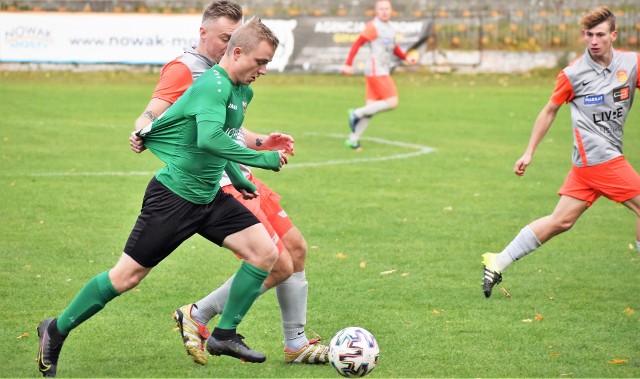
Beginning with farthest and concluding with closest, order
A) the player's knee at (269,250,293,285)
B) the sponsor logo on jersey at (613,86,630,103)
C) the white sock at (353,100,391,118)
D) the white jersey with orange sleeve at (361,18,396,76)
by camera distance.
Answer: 1. the white jersey with orange sleeve at (361,18,396,76)
2. the white sock at (353,100,391,118)
3. the sponsor logo on jersey at (613,86,630,103)
4. the player's knee at (269,250,293,285)

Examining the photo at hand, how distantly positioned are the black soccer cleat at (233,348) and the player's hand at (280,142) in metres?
1.17

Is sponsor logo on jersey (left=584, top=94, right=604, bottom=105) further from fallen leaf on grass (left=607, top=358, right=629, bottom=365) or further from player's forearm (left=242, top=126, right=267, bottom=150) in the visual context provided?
player's forearm (left=242, top=126, right=267, bottom=150)

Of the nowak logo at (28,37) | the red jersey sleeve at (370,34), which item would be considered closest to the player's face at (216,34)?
the red jersey sleeve at (370,34)

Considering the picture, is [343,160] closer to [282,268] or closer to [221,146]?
[282,268]

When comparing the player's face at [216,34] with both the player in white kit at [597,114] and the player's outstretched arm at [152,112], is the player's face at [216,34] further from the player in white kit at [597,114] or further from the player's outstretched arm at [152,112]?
the player in white kit at [597,114]

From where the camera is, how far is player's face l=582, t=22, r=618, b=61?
7.86m

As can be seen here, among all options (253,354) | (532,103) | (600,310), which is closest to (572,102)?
(600,310)

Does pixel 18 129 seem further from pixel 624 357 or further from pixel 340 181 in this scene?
pixel 624 357

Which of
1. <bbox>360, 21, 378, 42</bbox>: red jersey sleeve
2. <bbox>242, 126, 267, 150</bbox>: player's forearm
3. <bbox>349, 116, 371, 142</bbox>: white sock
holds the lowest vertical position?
<bbox>349, 116, 371, 142</bbox>: white sock

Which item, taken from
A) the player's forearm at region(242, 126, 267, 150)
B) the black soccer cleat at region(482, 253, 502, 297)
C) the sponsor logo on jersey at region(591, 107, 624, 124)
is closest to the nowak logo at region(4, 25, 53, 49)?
the black soccer cleat at region(482, 253, 502, 297)

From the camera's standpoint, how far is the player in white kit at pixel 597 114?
794 cm

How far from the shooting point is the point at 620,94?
7.97 m

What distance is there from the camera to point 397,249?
10.0 metres

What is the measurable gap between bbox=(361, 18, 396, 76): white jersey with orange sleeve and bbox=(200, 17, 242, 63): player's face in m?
11.1
